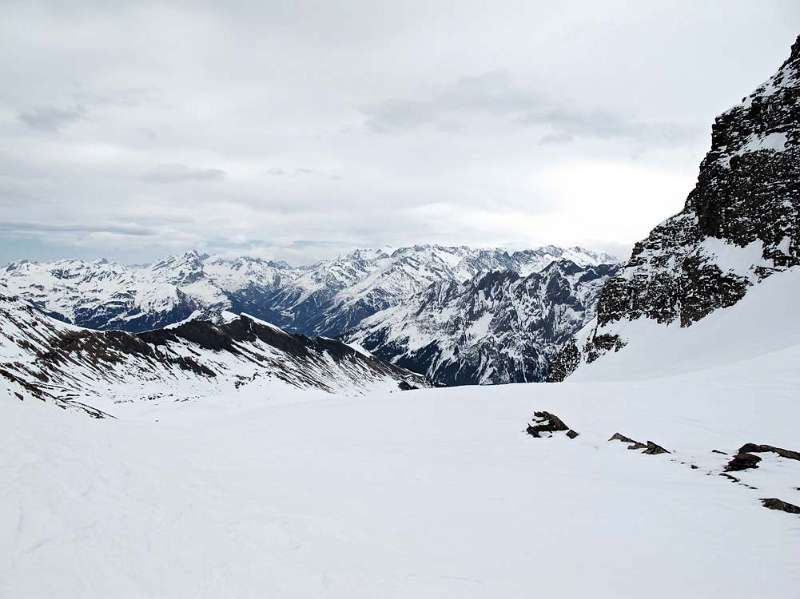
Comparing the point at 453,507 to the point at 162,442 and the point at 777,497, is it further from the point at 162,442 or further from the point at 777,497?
the point at 162,442

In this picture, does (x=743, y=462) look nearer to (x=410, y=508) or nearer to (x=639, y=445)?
(x=639, y=445)

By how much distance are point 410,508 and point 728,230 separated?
92175 millimetres

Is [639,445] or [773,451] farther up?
[773,451]

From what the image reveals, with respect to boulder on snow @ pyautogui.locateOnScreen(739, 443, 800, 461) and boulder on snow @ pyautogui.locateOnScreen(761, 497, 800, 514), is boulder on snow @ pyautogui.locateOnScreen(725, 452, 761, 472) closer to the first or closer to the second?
boulder on snow @ pyautogui.locateOnScreen(739, 443, 800, 461)

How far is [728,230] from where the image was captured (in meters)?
79.9

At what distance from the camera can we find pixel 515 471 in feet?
46.5

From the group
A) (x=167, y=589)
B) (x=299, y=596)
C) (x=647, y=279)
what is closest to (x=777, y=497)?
(x=299, y=596)

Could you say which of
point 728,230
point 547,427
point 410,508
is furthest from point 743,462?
point 728,230

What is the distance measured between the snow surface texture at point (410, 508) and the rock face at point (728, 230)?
2459 inches

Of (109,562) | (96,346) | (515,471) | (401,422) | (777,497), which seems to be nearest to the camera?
(109,562)

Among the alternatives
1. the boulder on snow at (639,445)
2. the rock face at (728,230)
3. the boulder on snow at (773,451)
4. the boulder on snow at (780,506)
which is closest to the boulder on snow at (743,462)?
the boulder on snow at (773,451)

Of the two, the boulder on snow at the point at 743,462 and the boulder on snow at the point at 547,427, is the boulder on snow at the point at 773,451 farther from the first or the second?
the boulder on snow at the point at 547,427

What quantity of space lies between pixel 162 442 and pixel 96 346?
633ft

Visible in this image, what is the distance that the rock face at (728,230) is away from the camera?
70.6 meters
